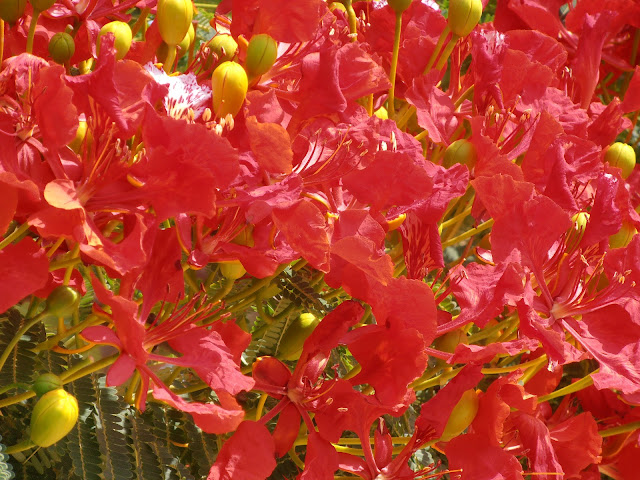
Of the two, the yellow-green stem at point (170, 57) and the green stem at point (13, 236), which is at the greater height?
the yellow-green stem at point (170, 57)

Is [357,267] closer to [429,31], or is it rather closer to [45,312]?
[45,312]

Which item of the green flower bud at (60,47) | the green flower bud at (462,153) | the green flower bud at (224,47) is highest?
the green flower bud at (60,47)

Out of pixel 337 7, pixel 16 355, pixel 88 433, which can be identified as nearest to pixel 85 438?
pixel 88 433

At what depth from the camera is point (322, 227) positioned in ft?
2.43

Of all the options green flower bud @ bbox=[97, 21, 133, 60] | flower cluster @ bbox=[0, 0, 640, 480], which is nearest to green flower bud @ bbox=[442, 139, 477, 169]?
flower cluster @ bbox=[0, 0, 640, 480]

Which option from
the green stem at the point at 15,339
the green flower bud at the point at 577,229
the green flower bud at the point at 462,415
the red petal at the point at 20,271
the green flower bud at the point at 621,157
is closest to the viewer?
the red petal at the point at 20,271

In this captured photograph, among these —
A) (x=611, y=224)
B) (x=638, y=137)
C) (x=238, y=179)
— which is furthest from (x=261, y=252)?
(x=638, y=137)

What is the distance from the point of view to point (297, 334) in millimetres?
940

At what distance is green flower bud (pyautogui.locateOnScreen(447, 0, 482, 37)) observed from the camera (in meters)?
1.03

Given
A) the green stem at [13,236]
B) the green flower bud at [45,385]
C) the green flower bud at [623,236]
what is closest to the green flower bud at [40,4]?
the green stem at [13,236]

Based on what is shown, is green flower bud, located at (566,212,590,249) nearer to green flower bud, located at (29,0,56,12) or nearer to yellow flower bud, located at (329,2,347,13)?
yellow flower bud, located at (329,2,347,13)

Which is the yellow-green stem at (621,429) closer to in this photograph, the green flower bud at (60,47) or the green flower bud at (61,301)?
the green flower bud at (61,301)

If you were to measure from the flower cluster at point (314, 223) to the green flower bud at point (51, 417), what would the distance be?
0.06 meters

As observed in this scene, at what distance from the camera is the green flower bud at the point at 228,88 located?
76 centimetres
